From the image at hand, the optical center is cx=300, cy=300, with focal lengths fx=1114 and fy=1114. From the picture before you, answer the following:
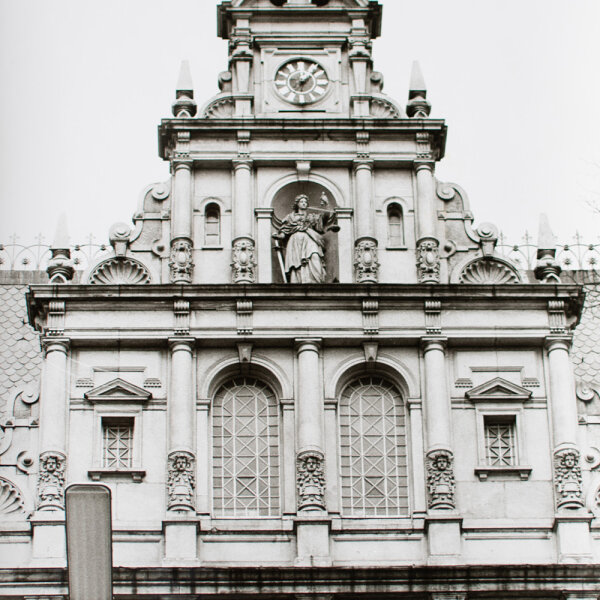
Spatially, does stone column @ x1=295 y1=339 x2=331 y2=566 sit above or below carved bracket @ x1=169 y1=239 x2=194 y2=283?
below

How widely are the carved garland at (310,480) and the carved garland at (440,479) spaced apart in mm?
1575

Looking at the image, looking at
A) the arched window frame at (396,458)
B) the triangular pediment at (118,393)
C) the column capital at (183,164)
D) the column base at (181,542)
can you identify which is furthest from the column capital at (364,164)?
the column base at (181,542)

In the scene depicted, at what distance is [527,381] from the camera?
57.0 ft

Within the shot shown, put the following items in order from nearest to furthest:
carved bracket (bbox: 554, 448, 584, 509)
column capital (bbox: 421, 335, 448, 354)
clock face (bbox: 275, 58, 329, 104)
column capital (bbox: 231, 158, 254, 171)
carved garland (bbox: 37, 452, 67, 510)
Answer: carved garland (bbox: 37, 452, 67, 510)
carved bracket (bbox: 554, 448, 584, 509)
column capital (bbox: 421, 335, 448, 354)
column capital (bbox: 231, 158, 254, 171)
clock face (bbox: 275, 58, 329, 104)

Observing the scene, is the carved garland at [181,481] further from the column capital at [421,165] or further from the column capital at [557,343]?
the column capital at [421,165]

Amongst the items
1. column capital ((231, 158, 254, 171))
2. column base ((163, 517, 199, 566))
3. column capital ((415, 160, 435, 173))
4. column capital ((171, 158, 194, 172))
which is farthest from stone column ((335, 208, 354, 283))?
column base ((163, 517, 199, 566))

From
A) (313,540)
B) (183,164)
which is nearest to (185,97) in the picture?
(183,164)

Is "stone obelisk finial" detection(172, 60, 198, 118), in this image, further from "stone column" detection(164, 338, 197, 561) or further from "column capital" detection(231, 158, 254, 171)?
"stone column" detection(164, 338, 197, 561)

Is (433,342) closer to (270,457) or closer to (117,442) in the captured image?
(270,457)

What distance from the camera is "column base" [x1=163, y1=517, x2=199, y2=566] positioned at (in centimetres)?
1531

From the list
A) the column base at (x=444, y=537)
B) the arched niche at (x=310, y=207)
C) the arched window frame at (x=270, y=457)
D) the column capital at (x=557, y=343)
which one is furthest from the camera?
the arched niche at (x=310, y=207)

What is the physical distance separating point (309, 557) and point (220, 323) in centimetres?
395

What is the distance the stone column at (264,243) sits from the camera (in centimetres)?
1798

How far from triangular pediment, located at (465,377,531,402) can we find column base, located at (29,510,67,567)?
21.0 ft
